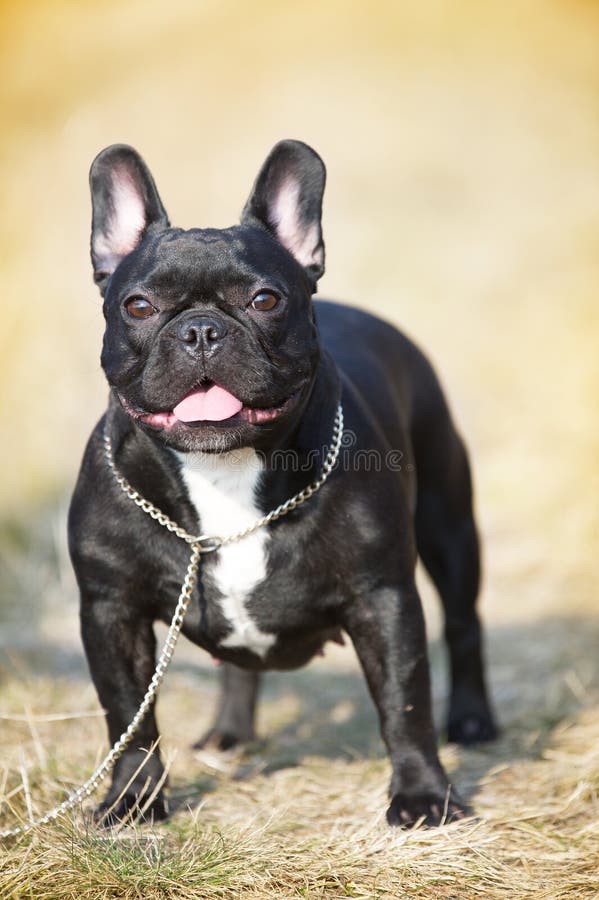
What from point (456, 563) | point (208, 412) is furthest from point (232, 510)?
point (456, 563)

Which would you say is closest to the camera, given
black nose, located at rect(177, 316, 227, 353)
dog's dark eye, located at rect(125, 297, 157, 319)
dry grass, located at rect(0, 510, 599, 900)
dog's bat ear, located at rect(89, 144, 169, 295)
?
dry grass, located at rect(0, 510, 599, 900)

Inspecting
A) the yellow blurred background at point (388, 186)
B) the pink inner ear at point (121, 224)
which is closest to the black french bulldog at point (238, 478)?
the pink inner ear at point (121, 224)

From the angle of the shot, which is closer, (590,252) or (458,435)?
(458,435)

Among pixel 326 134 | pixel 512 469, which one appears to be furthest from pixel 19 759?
pixel 326 134

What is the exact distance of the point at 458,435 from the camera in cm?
529

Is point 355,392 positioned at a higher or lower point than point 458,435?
higher

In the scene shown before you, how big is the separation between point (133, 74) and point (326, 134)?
3.48 metres

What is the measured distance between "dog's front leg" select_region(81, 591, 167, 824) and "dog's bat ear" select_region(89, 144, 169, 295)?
3.37 ft

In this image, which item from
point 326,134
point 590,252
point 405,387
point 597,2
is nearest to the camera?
point 405,387

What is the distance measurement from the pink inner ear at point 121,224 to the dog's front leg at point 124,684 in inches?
43.0

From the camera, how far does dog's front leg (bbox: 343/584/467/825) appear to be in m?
3.75

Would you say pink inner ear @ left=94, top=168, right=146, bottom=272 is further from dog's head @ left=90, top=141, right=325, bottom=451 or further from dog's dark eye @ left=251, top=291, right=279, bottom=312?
dog's dark eye @ left=251, top=291, right=279, bottom=312

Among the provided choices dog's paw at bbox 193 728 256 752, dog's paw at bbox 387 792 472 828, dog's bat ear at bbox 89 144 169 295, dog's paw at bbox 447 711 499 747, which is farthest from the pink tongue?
dog's paw at bbox 447 711 499 747

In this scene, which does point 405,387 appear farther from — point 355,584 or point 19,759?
point 19,759
